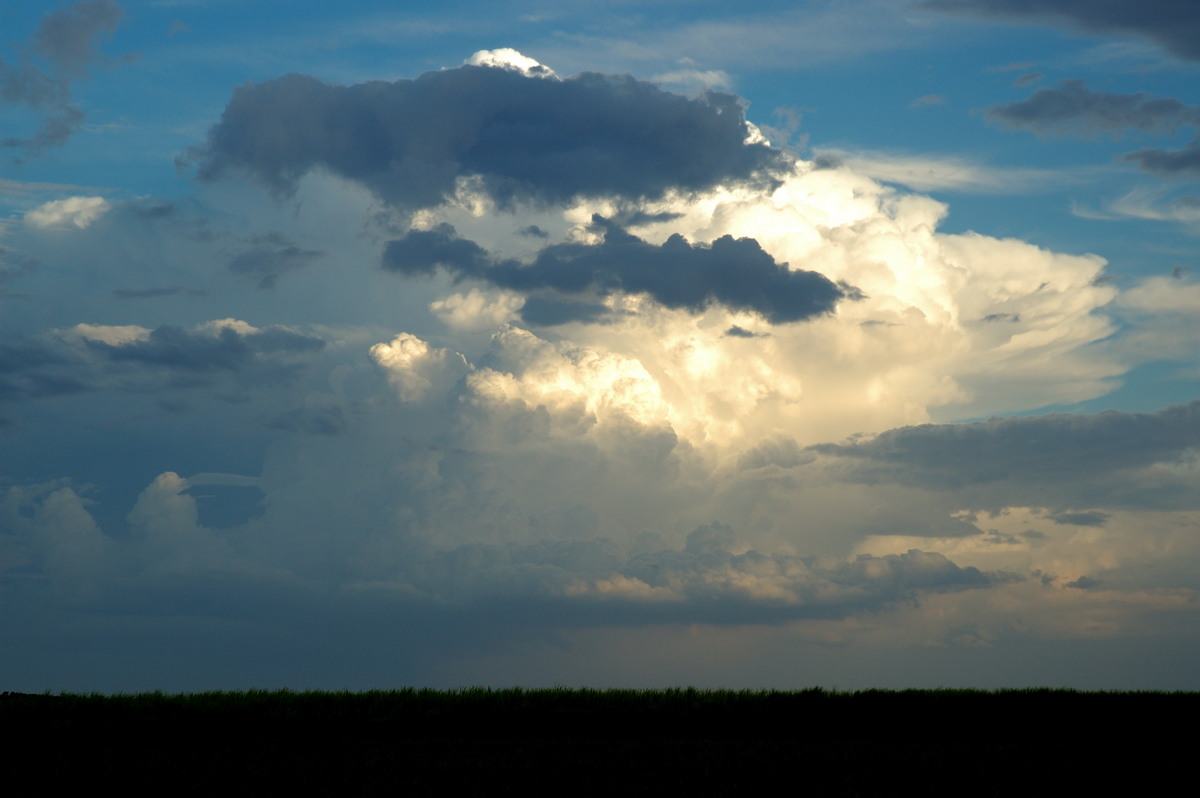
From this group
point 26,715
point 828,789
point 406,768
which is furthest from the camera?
point 26,715

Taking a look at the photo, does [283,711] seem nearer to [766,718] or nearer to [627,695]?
[627,695]

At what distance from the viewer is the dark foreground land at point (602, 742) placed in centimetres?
2808

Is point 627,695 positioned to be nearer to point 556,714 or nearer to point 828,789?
point 556,714

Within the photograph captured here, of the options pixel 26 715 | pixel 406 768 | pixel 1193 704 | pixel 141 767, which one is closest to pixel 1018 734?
pixel 1193 704

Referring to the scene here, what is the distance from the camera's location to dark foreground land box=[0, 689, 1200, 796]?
28.1 meters

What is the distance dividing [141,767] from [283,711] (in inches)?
421

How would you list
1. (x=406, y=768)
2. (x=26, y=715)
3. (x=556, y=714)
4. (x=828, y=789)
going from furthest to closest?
(x=556, y=714), (x=26, y=715), (x=406, y=768), (x=828, y=789)

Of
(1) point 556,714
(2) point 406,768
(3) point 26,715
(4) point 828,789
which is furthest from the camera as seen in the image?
(1) point 556,714

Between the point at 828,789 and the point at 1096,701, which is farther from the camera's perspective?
the point at 1096,701

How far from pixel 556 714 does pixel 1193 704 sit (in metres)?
27.8

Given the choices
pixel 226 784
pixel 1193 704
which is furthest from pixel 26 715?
pixel 1193 704

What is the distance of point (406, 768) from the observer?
29422 millimetres

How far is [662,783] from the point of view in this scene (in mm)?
27906

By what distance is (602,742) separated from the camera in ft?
116
